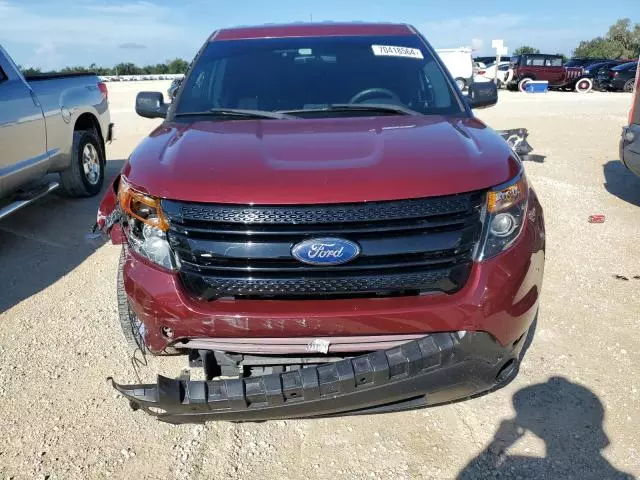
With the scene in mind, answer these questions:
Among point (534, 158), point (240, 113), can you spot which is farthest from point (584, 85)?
point (240, 113)

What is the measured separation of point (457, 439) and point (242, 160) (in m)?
1.61

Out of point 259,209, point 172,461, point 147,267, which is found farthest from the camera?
point 172,461

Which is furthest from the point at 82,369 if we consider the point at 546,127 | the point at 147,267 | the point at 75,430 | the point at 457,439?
the point at 546,127

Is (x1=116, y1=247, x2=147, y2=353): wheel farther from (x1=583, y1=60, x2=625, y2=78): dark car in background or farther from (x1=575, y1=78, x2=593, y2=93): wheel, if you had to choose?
(x1=583, y1=60, x2=625, y2=78): dark car in background

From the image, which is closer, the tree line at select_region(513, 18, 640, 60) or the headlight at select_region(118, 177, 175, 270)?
the headlight at select_region(118, 177, 175, 270)

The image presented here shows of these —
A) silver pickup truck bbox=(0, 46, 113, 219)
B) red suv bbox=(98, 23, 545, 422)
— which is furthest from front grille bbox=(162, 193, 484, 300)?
silver pickup truck bbox=(0, 46, 113, 219)

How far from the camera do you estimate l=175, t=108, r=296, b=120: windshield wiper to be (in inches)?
125

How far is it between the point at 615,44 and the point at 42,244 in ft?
271

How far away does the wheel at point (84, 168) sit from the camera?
643 centimetres

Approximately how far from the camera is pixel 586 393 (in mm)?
2924

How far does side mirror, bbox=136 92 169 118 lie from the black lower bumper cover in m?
2.26

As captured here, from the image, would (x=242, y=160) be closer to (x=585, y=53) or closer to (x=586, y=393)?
(x=586, y=393)

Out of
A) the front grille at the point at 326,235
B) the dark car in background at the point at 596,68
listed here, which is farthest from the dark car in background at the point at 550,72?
the front grille at the point at 326,235

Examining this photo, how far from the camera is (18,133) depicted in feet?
16.8
